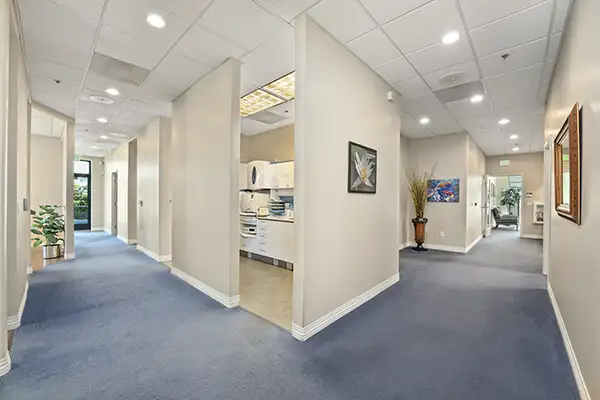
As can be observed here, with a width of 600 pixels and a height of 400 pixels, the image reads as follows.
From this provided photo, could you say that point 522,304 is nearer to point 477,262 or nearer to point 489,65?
point 477,262

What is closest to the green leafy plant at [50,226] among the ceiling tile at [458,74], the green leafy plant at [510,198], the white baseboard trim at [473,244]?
the ceiling tile at [458,74]

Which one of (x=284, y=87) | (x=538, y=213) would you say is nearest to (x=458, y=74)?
(x=284, y=87)

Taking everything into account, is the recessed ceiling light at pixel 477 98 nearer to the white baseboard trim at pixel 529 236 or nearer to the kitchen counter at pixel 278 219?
the kitchen counter at pixel 278 219

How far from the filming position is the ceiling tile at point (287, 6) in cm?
227

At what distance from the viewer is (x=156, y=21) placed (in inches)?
99.7

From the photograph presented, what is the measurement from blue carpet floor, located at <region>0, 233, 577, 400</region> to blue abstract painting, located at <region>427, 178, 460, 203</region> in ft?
10.4

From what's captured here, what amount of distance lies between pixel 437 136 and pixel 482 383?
604 cm

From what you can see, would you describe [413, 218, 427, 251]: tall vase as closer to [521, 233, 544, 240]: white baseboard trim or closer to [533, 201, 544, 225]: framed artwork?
[521, 233, 544, 240]: white baseboard trim

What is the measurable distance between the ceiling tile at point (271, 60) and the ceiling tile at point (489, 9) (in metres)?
1.50

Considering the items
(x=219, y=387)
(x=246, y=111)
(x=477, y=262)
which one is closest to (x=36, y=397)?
(x=219, y=387)

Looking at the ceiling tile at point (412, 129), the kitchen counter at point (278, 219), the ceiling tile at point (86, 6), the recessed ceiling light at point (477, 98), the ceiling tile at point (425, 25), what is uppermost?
the ceiling tile at point (86, 6)

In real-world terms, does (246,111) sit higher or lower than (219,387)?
higher

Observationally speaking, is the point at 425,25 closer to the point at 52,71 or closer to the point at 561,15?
the point at 561,15

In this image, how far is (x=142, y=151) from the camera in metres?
6.30
